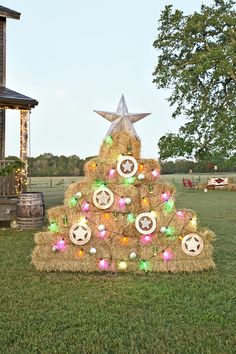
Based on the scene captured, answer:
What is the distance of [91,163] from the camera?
6609 millimetres

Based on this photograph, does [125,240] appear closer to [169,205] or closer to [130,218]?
[130,218]

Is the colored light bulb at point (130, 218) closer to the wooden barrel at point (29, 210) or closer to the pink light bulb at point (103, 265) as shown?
the pink light bulb at point (103, 265)

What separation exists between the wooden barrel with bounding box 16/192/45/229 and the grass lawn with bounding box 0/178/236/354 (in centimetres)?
436

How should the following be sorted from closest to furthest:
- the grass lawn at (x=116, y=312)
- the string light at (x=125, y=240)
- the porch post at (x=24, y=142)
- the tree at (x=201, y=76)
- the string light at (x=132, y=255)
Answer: the grass lawn at (x=116, y=312), the string light at (x=132, y=255), the string light at (x=125, y=240), the porch post at (x=24, y=142), the tree at (x=201, y=76)

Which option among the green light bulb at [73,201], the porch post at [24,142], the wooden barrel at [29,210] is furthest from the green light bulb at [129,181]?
the porch post at [24,142]

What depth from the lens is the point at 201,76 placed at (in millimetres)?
30188

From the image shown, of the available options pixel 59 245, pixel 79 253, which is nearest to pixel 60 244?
pixel 59 245

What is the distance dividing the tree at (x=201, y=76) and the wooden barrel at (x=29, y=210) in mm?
19538

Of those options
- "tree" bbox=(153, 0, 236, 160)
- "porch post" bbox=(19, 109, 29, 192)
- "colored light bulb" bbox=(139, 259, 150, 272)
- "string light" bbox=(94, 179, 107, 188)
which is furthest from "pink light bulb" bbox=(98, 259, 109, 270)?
"tree" bbox=(153, 0, 236, 160)

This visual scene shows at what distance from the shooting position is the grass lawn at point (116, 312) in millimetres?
3580

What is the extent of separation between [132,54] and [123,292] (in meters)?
13.7

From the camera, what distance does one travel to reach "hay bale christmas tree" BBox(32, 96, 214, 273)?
626 centimetres

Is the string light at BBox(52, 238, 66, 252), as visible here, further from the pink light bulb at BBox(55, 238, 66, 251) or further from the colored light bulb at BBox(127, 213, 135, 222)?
the colored light bulb at BBox(127, 213, 135, 222)

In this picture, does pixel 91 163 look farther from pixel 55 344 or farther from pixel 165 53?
pixel 165 53
